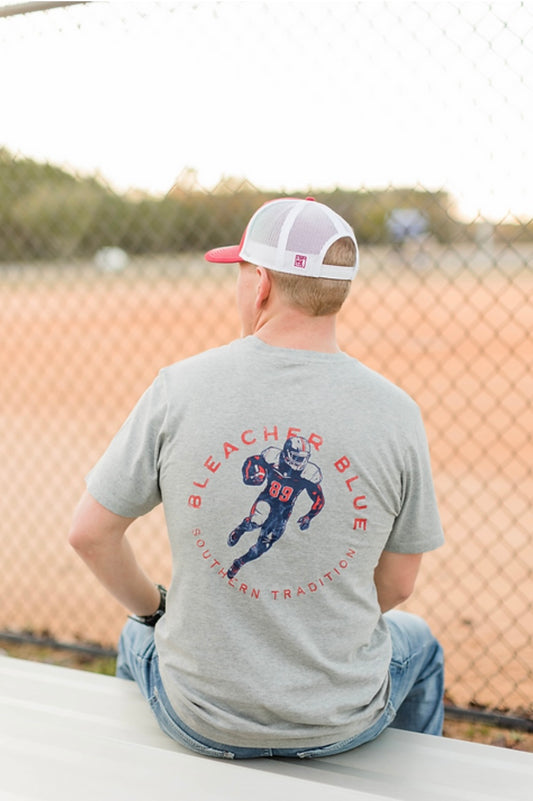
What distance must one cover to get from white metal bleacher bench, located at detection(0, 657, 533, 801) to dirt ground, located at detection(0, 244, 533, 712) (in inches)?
48.1

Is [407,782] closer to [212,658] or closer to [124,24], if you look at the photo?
[212,658]

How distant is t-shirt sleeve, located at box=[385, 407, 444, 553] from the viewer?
5.14 feet

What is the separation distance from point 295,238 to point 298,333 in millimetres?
178

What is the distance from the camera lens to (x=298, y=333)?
158 centimetres

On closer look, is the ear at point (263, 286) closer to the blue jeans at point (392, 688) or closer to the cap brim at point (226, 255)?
the cap brim at point (226, 255)

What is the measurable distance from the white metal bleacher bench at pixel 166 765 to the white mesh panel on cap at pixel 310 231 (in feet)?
3.14

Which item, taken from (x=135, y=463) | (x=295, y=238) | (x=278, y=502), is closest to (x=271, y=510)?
(x=278, y=502)

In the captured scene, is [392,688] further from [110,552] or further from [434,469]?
[434,469]

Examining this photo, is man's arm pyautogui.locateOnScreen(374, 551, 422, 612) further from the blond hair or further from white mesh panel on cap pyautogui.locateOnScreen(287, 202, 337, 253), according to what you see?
white mesh panel on cap pyautogui.locateOnScreen(287, 202, 337, 253)

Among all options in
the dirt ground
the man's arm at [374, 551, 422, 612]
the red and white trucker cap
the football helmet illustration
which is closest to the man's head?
the red and white trucker cap

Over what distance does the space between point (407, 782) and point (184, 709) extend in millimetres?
454

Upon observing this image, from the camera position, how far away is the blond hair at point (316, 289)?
1.58 metres

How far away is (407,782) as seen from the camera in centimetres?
163

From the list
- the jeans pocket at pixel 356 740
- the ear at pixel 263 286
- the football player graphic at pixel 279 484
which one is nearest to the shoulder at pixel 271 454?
the football player graphic at pixel 279 484
